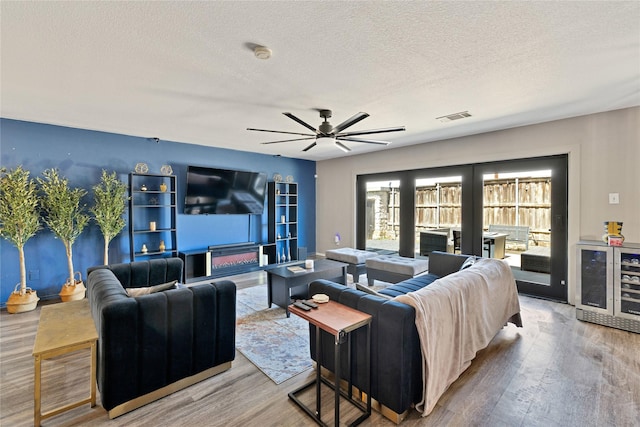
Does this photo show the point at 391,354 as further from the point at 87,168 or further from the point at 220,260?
the point at 87,168

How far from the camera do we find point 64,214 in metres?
3.98

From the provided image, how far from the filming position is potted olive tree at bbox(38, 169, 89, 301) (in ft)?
13.0

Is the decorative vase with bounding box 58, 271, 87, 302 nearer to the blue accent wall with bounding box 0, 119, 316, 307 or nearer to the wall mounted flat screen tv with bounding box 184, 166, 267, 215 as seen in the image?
the blue accent wall with bounding box 0, 119, 316, 307

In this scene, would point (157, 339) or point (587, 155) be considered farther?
point (587, 155)

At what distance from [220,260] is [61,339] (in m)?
3.75

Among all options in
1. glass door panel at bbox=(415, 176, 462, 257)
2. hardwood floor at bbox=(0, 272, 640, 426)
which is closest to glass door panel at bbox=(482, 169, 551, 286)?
glass door panel at bbox=(415, 176, 462, 257)

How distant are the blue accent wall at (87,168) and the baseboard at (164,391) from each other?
11.6 ft

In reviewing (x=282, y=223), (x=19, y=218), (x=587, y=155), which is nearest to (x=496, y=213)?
(x=587, y=155)

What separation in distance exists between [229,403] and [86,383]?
1.26 meters

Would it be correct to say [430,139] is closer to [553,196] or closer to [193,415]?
[553,196]

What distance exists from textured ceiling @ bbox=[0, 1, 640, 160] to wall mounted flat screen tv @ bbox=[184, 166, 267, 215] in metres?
1.66

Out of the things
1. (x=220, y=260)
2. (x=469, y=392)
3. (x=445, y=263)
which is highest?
(x=445, y=263)

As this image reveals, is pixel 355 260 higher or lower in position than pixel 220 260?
higher

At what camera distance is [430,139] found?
5.27m
